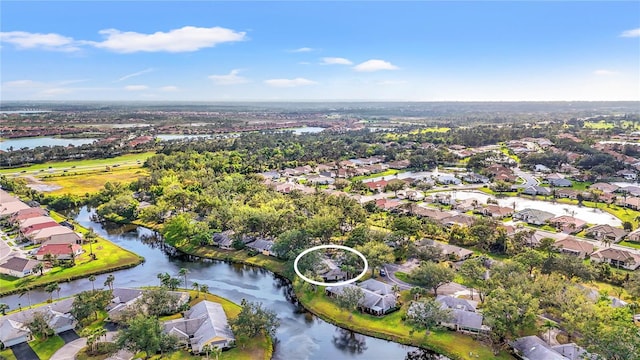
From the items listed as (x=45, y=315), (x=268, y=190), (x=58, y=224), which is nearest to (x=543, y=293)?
(x=45, y=315)

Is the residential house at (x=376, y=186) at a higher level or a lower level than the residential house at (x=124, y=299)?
higher

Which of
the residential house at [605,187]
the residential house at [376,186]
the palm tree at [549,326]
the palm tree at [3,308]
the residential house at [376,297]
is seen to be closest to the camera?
the palm tree at [549,326]

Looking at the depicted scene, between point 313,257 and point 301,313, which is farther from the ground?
point 313,257

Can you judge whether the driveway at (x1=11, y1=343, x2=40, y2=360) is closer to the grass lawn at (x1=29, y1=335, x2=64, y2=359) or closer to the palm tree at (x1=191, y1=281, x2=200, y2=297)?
the grass lawn at (x1=29, y1=335, x2=64, y2=359)

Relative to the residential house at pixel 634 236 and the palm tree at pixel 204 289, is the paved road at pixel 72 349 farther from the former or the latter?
the residential house at pixel 634 236

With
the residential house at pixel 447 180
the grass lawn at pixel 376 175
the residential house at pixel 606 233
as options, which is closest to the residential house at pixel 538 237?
the residential house at pixel 606 233

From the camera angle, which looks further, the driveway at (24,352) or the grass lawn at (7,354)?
the driveway at (24,352)

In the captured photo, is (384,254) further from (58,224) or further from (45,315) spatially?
(58,224)

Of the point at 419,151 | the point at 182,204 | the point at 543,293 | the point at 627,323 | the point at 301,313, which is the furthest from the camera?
the point at 419,151
